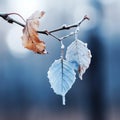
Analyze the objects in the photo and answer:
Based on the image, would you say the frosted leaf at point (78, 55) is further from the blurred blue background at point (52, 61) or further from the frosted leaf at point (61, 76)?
the blurred blue background at point (52, 61)

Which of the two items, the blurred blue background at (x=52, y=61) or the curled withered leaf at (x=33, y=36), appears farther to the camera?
the blurred blue background at (x=52, y=61)

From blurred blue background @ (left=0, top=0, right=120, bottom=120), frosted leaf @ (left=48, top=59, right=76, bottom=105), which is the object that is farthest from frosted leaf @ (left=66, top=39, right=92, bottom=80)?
blurred blue background @ (left=0, top=0, right=120, bottom=120)

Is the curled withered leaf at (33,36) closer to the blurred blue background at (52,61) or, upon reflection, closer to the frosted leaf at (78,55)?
the frosted leaf at (78,55)

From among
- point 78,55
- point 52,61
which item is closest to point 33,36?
point 78,55

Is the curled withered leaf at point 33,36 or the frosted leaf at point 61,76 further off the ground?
the curled withered leaf at point 33,36

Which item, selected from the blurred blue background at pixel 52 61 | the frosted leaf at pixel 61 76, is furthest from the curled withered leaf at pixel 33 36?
the blurred blue background at pixel 52 61

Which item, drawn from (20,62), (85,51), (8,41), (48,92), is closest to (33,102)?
(48,92)

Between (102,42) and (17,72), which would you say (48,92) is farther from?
(102,42)
